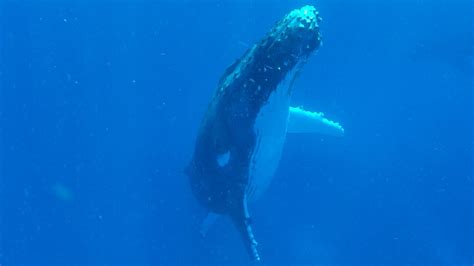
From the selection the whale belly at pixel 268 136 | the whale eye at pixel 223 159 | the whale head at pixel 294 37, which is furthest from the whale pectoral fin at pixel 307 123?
the whale head at pixel 294 37

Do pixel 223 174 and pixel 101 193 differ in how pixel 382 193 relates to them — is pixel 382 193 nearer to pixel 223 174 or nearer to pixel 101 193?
pixel 223 174

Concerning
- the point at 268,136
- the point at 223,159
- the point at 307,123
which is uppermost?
the point at 307,123

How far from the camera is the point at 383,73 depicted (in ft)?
64.7

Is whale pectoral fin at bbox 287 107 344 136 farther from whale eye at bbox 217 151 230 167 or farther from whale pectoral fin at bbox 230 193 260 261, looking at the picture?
whale eye at bbox 217 151 230 167

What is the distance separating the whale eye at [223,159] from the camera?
880 centimetres

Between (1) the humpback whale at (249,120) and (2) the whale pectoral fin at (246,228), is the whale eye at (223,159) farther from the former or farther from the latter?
(2) the whale pectoral fin at (246,228)

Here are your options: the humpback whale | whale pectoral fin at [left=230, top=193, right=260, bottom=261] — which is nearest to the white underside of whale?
the humpback whale

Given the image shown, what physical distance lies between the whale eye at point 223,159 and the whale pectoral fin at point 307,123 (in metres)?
3.24

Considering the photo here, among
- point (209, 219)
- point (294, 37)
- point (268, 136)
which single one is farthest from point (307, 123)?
point (294, 37)

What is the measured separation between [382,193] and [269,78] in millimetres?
11521

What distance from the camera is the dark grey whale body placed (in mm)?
7027

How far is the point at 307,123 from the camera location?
40.2 feet

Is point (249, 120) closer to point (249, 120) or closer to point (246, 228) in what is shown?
point (249, 120)

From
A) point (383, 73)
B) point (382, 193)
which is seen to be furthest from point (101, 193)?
point (383, 73)
